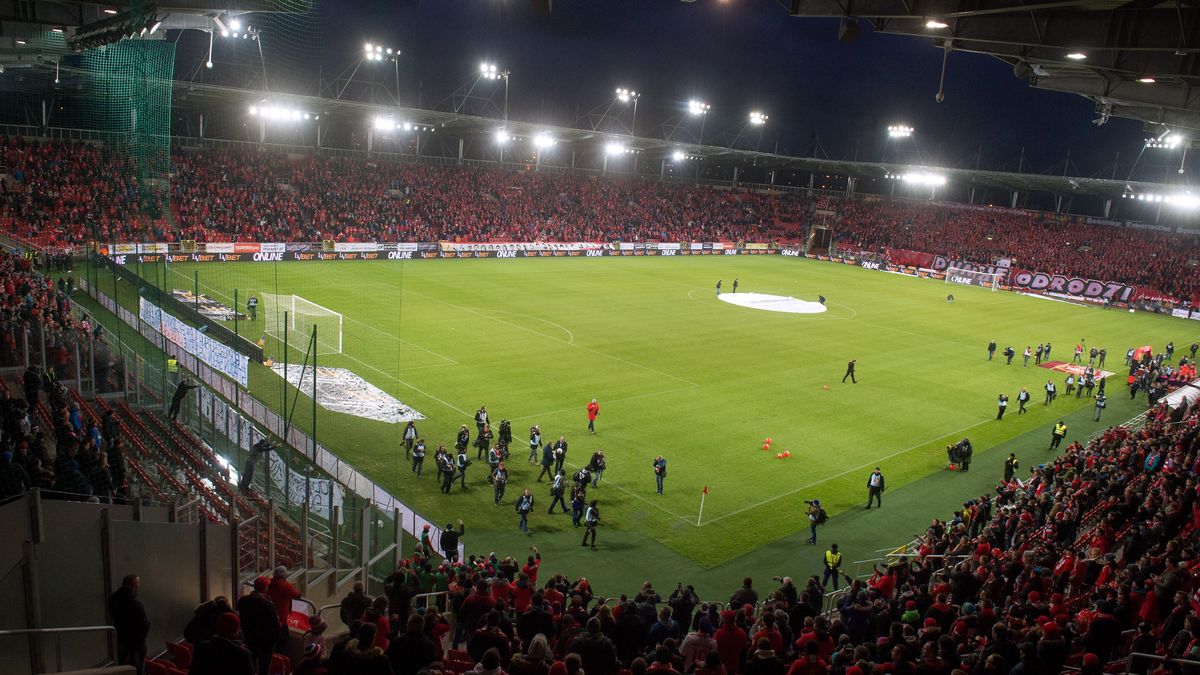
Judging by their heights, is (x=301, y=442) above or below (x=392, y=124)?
below

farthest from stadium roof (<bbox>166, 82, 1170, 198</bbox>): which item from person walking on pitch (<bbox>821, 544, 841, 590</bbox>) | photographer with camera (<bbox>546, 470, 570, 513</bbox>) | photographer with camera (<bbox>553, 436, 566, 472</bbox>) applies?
person walking on pitch (<bbox>821, 544, 841, 590</bbox>)

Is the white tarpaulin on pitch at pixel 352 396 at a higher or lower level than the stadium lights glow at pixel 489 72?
lower

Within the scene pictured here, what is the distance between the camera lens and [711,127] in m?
90.5

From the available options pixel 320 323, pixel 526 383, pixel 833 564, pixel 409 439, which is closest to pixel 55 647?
pixel 833 564

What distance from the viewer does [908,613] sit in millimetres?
11867

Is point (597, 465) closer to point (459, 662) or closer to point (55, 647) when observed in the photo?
point (459, 662)

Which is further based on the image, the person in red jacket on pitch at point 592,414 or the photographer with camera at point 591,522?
the person in red jacket on pitch at point 592,414

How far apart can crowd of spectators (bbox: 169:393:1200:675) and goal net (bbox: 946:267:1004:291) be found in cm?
5534

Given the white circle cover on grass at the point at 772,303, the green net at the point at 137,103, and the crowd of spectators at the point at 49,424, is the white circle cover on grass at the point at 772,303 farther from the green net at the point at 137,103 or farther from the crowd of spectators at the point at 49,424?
the crowd of spectators at the point at 49,424

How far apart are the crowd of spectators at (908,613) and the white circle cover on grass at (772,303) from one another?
31.4 m

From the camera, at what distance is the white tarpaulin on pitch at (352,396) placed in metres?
24.8

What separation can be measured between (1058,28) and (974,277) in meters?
63.2

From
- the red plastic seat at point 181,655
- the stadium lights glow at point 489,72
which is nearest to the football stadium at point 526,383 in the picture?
the red plastic seat at point 181,655

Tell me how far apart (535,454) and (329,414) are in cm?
600
